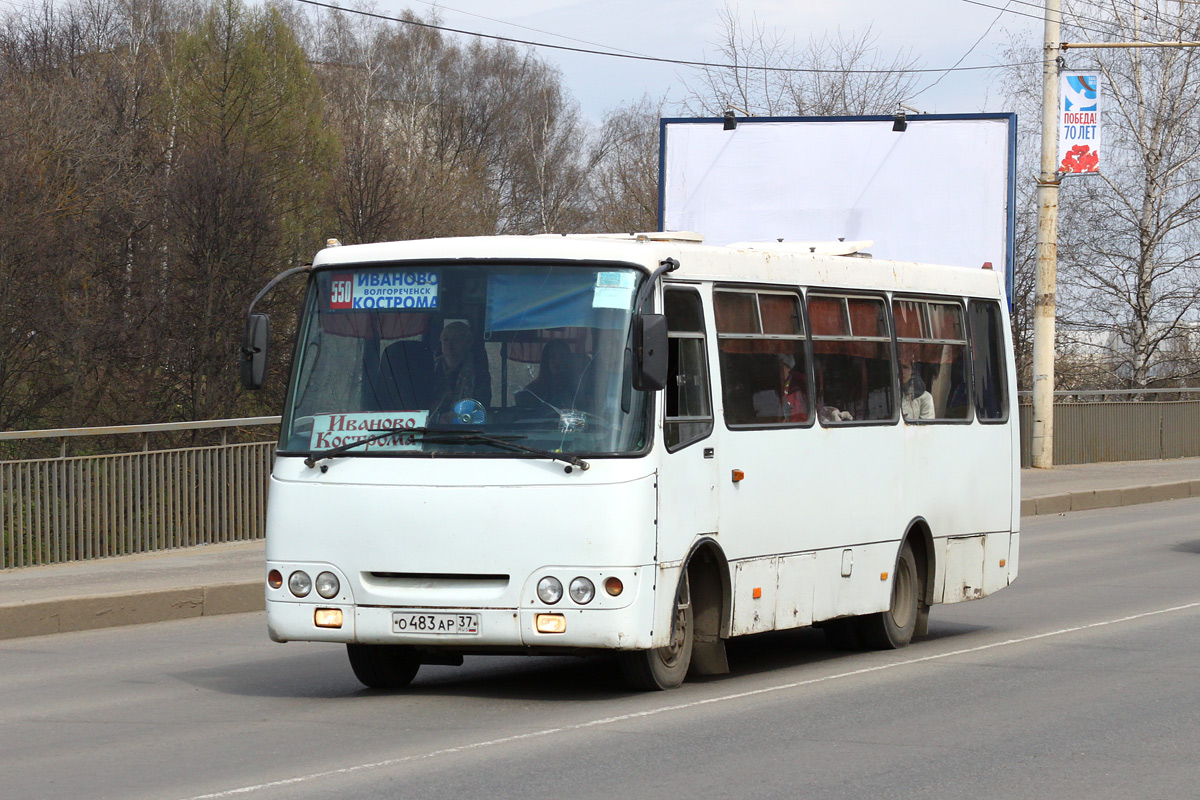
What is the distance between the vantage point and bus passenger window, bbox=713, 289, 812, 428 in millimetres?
9500

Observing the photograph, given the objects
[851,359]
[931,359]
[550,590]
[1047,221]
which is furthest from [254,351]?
[1047,221]

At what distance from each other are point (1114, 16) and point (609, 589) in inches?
1478

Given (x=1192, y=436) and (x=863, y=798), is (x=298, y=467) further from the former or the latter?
(x=1192, y=436)

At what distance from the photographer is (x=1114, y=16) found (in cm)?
4200

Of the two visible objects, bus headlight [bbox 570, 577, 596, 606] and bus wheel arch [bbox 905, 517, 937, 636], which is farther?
bus wheel arch [bbox 905, 517, 937, 636]

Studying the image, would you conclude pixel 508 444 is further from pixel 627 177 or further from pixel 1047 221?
pixel 627 177

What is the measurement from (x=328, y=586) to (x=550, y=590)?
3.86ft

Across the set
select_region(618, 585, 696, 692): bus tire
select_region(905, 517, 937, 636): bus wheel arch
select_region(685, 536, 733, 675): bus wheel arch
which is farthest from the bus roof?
select_region(618, 585, 696, 692): bus tire

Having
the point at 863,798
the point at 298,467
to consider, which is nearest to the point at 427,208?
the point at 298,467

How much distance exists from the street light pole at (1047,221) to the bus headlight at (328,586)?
2164cm

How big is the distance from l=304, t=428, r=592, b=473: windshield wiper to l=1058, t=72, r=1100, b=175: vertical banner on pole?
69.7ft

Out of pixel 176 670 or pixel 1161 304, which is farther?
pixel 1161 304

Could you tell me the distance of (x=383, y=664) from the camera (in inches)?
371

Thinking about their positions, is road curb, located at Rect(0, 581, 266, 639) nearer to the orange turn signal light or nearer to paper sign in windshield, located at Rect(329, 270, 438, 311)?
the orange turn signal light
